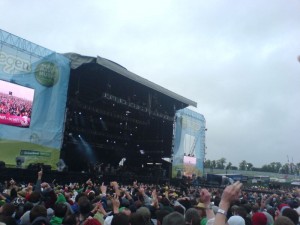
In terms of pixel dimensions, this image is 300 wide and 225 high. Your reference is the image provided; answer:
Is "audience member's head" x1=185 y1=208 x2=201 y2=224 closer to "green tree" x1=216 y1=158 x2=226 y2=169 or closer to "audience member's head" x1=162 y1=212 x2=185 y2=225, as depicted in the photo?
"audience member's head" x1=162 y1=212 x2=185 y2=225

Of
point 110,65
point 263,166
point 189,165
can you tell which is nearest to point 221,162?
point 263,166

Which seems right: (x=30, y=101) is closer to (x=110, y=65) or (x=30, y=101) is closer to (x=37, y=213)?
(x=110, y=65)

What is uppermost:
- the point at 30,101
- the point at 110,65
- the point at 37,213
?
the point at 110,65

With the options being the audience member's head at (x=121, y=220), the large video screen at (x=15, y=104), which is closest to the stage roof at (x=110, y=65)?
the large video screen at (x=15, y=104)

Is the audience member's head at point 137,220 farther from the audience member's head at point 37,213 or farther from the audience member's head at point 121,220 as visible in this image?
the audience member's head at point 37,213

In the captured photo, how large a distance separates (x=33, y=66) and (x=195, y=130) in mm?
16259

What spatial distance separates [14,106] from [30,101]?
1.02 meters

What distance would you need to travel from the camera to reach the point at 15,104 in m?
14.8

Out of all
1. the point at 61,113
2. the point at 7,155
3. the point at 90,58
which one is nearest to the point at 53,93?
the point at 61,113

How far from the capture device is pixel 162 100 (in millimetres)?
24172

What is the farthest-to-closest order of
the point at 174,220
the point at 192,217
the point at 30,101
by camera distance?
the point at 30,101
the point at 192,217
the point at 174,220

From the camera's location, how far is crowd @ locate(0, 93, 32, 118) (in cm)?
1429

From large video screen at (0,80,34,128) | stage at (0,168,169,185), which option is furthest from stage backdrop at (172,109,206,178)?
large video screen at (0,80,34,128)

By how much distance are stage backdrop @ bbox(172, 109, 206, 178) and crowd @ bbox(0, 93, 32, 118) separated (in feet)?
41.6
